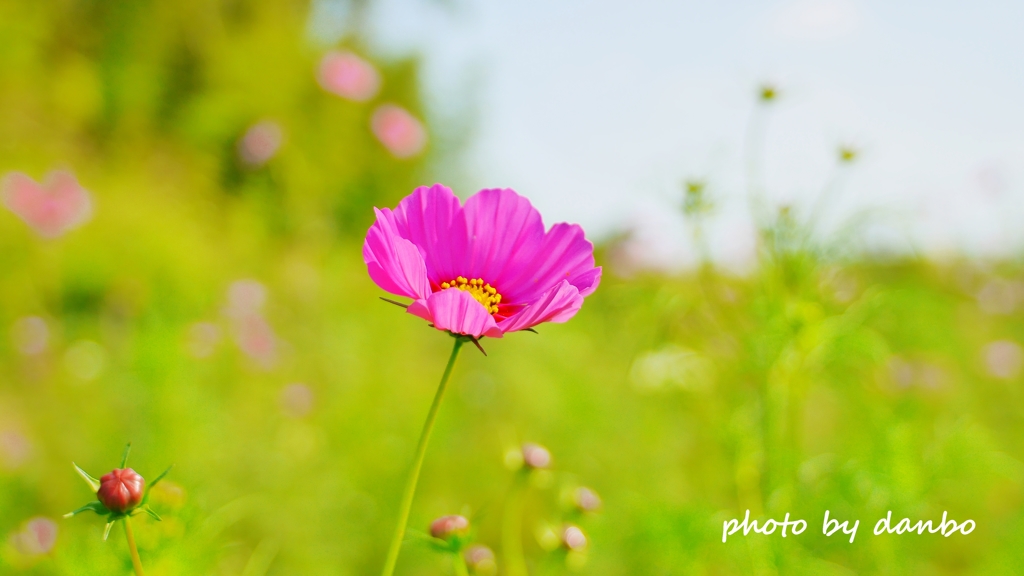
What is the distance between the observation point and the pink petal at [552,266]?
568mm

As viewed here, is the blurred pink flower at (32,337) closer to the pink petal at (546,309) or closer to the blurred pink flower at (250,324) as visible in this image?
the blurred pink flower at (250,324)

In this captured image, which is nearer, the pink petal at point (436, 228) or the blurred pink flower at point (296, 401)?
the pink petal at point (436, 228)

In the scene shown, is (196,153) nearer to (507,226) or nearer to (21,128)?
(21,128)

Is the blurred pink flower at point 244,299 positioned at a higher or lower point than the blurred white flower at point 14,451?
higher

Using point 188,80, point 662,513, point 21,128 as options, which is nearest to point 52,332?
point 662,513

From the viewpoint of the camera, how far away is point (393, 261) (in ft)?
1.60

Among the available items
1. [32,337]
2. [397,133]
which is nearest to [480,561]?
[32,337]

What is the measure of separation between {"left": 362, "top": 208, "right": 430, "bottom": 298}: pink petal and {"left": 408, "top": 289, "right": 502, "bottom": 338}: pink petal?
0.03 m

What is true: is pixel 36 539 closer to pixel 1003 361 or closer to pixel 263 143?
pixel 263 143

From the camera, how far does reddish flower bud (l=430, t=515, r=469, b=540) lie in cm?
52

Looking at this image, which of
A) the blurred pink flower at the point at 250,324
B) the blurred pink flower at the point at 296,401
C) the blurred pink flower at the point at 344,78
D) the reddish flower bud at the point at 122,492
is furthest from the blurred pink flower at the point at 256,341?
the reddish flower bud at the point at 122,492

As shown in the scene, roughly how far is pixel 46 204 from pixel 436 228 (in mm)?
1727

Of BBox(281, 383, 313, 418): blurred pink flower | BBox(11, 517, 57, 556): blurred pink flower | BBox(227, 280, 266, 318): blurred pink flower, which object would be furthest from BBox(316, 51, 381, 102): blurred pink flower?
BBox(11, 517, 57, 556): blurred pink flower

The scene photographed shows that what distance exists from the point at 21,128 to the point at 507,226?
18.5 feet
